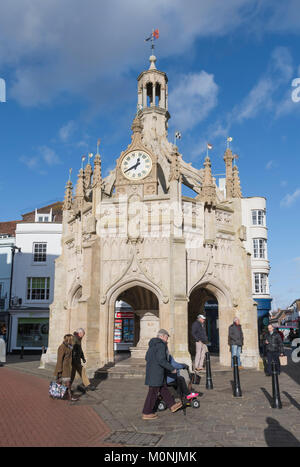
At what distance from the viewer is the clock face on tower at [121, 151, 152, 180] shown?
17.6 m

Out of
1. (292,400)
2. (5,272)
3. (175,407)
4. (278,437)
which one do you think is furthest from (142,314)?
(5,272)

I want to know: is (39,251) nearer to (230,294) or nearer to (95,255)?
(95,255)

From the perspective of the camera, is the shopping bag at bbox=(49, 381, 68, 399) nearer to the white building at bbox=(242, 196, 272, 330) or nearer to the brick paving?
the brick paving

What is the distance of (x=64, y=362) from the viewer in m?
10.4

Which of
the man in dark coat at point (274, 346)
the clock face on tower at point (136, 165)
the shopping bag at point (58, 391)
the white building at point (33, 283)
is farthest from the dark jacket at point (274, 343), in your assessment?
the white building at point (33, 283)

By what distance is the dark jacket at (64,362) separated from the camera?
410 inches

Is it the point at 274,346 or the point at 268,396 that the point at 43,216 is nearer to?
the point at 274,346

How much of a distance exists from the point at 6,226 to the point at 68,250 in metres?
24.2

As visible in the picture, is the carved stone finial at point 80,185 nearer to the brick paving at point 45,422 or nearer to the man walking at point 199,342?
the man walking at point 199,342

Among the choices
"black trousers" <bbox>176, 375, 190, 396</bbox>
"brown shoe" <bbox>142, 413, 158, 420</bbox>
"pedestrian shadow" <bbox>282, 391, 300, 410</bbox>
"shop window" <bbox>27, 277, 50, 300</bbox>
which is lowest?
"pedestrian shadow" <bbox>282, 391, 300, 410</bbox>

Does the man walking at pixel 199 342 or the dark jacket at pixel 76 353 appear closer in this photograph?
the dark jacket at pixel 76 353

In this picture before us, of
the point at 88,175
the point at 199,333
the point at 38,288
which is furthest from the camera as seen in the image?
the point at 38,288

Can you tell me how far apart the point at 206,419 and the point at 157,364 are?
4.68ft

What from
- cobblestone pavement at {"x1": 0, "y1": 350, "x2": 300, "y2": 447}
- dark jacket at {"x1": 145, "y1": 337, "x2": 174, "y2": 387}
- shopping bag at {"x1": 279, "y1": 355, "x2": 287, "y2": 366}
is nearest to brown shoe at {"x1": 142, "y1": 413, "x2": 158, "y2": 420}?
cobblestone pavement at {"x1": 0, "y1": 350, "x2": 300, "y2": 447}
